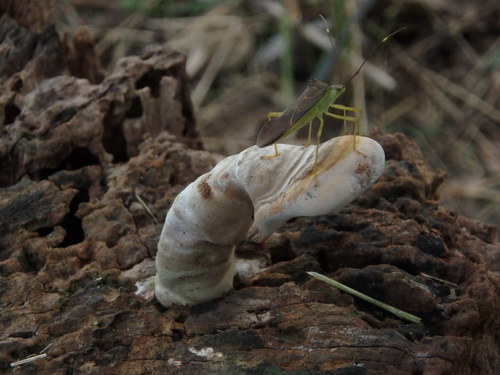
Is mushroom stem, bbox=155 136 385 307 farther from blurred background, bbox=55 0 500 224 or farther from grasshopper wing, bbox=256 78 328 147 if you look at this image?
blurred background, bbox=55 0 500 224

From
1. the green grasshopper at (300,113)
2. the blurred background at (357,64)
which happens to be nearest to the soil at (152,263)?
the green grasshopper at (300,113)

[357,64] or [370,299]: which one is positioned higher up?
[357,64]

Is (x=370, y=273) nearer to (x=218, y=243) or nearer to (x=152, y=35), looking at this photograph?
(x=218, y=243)

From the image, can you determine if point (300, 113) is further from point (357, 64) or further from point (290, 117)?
point (357, 64)

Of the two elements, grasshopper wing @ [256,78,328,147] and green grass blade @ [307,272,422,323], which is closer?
grasshopper wing @ [256,78,328,147]

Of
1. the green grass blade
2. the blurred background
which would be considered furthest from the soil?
the blurred background

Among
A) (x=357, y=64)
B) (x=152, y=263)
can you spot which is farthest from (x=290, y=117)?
(x=357, y=64)

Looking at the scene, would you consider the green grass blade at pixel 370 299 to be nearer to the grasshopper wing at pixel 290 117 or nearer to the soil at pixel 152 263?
the soil at pixel 152 263

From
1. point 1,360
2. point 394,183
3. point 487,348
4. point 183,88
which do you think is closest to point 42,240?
point 1,360
